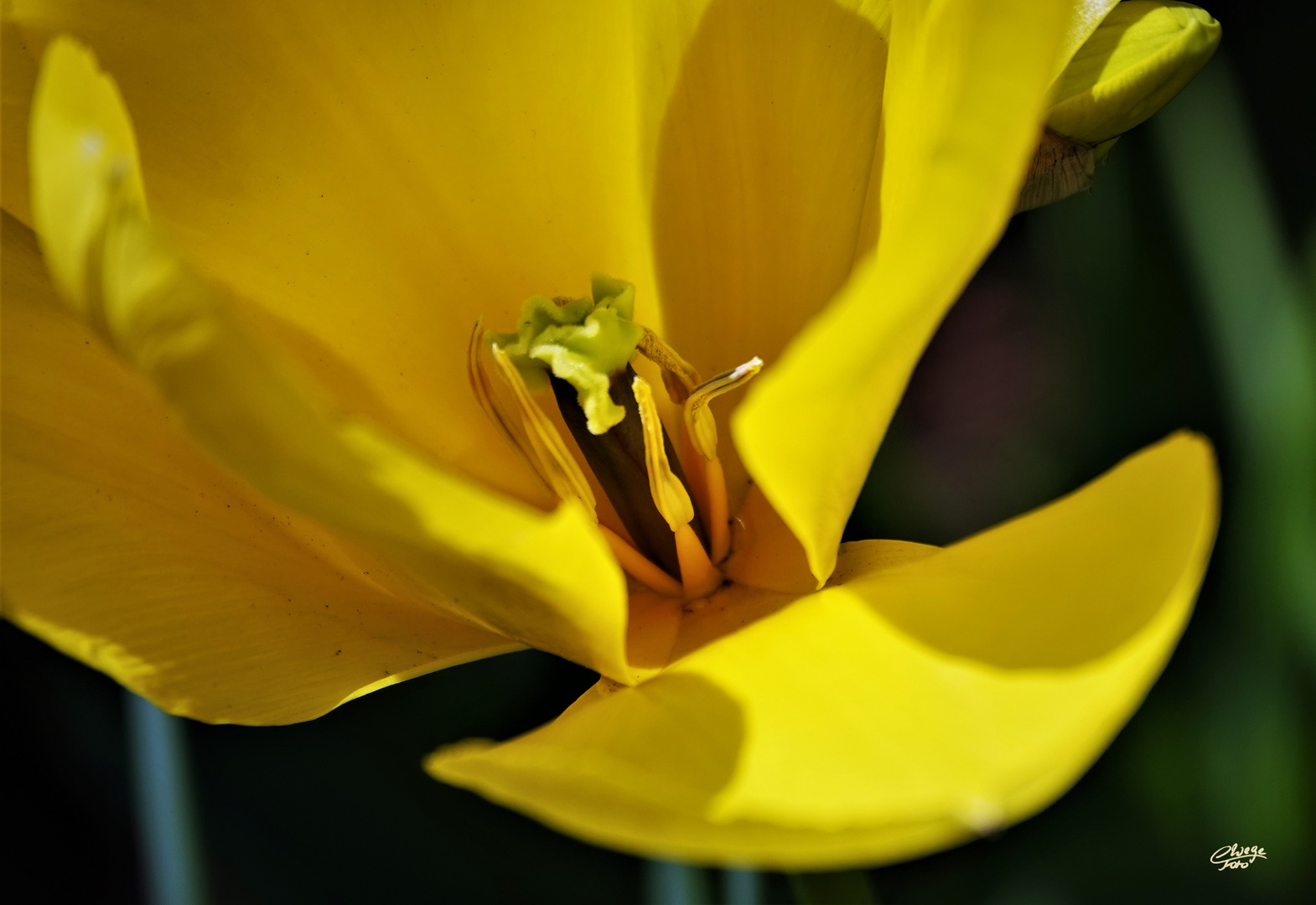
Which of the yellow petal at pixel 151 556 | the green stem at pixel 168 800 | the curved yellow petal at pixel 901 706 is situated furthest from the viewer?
the green stem at pixel 168 800

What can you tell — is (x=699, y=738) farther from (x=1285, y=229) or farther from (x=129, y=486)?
(x=1285, y=229)

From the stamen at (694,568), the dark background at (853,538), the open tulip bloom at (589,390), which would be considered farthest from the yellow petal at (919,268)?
the dark background at (853,538)

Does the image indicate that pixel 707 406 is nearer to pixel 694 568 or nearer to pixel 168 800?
pixel 694 568

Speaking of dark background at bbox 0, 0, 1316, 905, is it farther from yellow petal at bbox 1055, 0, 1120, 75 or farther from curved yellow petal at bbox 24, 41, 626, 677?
curved yellow petal at bbox 24, 41, 626, 677
